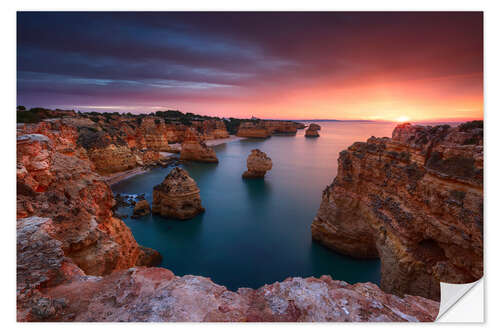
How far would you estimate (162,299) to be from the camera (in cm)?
267

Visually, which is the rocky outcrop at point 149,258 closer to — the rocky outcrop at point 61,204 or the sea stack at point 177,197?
the sea stack at point 177,197

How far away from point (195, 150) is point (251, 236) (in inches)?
886

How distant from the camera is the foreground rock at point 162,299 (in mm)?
2523

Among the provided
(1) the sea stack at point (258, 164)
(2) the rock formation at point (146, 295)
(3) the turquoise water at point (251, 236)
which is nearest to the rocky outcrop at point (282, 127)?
(1) the sea stack at point (258, 164)

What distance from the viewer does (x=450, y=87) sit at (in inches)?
183

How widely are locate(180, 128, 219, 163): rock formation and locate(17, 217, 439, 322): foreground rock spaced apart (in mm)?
29761

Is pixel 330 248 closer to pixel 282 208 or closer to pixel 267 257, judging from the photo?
pixel 267 257

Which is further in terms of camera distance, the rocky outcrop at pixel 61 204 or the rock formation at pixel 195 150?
the rock formation at pixel 195 150

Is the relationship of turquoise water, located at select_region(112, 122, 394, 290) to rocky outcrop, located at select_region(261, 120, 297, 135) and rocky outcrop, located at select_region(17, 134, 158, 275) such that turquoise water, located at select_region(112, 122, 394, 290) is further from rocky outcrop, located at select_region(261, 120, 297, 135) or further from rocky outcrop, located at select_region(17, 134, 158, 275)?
rocky outcrop, located at select_region(261, 120, 297, 135)

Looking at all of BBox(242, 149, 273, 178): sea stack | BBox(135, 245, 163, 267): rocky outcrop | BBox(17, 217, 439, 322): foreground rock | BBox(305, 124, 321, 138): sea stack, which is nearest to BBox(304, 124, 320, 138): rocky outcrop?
BBox(305, 124, 321, 138): sea stack

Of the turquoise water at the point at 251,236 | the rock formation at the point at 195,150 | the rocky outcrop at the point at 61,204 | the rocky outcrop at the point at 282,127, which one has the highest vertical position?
the rocky outcrop at the point at 282,127

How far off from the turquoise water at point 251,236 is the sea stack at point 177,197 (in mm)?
608
